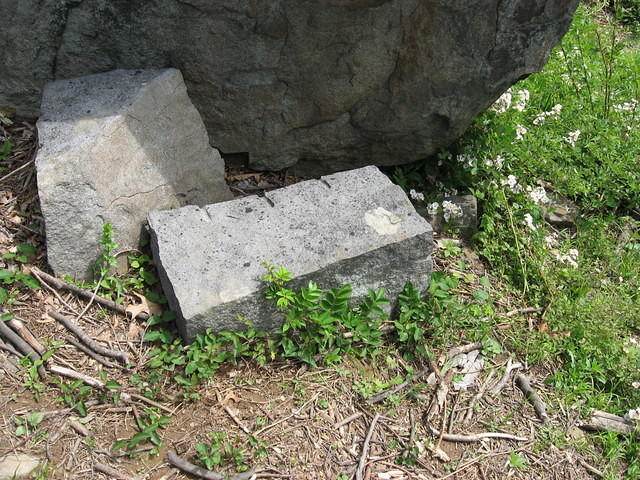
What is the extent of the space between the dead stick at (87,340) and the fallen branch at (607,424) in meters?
2.10

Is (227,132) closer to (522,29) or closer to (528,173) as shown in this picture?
(522,29)

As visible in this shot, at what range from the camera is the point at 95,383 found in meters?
2.57

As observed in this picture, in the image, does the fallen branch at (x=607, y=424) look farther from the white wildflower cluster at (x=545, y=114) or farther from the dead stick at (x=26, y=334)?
the dead stick at (x=26, y=334)

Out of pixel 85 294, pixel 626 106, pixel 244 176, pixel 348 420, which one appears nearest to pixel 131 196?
pixel 85 294

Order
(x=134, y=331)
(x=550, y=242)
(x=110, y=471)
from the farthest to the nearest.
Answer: (x=550, y=242)
(x=134, y=331)
(x=110, y=471)

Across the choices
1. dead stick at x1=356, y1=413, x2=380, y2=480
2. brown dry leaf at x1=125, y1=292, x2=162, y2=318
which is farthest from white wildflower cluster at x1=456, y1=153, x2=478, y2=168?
brown dry leaf at x1=125, y1=292, x2=162, y2=318

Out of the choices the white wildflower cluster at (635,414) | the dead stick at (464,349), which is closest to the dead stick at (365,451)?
the dead stick at (464,349)

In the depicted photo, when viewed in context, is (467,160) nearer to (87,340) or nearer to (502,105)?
(502,105)

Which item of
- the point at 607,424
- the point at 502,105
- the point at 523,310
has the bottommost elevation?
the point at 607,424

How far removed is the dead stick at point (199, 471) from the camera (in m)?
2.35

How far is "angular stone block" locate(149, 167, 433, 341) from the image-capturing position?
2.67 meters

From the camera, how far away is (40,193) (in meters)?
2.73

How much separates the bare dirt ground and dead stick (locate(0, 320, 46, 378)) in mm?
55

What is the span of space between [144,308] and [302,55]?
1483 millimetres
